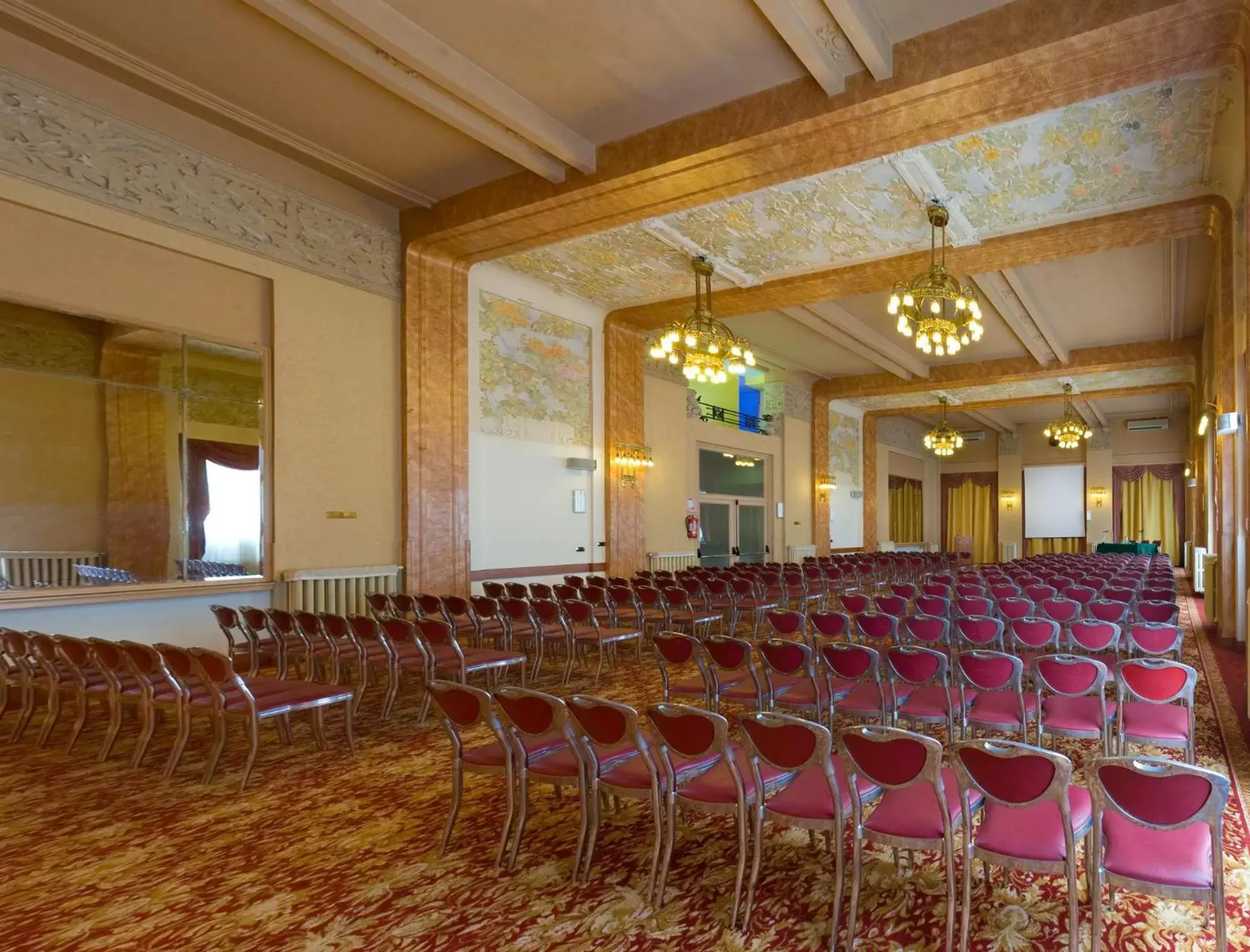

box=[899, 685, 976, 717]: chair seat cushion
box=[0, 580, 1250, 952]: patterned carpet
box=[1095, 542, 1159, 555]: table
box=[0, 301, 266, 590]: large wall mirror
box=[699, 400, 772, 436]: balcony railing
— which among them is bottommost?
box=[1095, 542, 1159, 555]: table

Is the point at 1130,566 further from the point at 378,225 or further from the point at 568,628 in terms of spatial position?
the point at 378,225

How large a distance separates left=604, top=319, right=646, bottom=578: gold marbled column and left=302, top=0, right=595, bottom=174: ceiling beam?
510 cm

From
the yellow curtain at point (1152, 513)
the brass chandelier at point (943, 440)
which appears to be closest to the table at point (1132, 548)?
the yellow curtain at point (1152, 513)

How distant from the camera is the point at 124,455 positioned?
693 centimetres

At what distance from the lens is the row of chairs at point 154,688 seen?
170 inches

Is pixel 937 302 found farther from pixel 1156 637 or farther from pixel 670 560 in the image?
pixel 670 560

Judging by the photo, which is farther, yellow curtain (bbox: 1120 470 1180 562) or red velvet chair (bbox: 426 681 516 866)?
yellow curtain (bbox: 1120 470 1180 562)

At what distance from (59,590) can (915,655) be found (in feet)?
21.6

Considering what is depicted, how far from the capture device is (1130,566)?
41.0 ft

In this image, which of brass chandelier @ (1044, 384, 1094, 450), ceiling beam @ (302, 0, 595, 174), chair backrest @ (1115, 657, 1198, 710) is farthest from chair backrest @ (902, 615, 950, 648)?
brass chandelier @ (1044, 384, 1094, 450)

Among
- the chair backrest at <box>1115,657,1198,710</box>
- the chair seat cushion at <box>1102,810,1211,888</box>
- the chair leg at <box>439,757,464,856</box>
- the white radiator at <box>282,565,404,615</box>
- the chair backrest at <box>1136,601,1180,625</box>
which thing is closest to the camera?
the chair seat cushion at <box>1102,810,1211,888</box>

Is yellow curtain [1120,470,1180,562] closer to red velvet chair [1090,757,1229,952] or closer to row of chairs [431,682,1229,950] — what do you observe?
row of chairs [431,682,1229,950]

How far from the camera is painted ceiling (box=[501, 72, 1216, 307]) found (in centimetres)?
664

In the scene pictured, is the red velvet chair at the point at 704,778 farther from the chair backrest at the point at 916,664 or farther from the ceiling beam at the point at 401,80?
the ceiling beam at the point at 401,80
